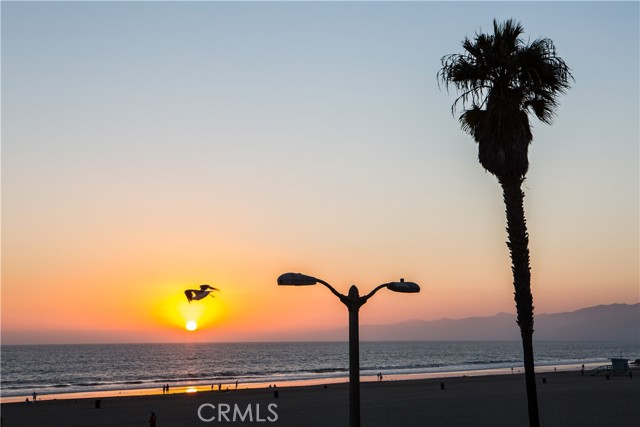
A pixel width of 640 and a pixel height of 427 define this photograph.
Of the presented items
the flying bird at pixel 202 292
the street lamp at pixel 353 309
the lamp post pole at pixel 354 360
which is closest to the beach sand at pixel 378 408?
the flying bird at pixel 202 292

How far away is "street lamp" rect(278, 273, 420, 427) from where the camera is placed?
1117 cm

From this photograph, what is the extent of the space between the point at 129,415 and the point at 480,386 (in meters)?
36.3

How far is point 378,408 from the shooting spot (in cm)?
4828

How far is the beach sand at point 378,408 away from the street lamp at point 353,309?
2881 centimetres

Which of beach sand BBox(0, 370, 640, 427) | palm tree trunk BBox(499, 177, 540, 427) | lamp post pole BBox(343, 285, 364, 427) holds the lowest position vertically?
beach sand BBox(0, 370, 640, 427)

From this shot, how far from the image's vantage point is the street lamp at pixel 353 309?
440 inches

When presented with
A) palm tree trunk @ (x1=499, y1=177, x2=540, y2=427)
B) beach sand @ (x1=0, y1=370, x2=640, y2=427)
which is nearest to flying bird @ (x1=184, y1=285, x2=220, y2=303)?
palm tree trunk @ (x1=499, y1=177, x2=540, y2=427)

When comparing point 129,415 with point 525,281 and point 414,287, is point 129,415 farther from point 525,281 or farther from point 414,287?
point 414,287

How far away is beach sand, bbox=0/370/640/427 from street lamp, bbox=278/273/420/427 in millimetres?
28813

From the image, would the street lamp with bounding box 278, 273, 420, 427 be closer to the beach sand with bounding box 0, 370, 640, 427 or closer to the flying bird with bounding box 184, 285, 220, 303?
the flying bird with bounding box 184, 285, 220, 303

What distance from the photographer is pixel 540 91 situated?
73.5 ft

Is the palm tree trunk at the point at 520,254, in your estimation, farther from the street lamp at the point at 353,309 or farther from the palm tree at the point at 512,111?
the street lamp at the point at 353,309

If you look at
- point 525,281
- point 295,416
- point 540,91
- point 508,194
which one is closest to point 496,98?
point 540,91

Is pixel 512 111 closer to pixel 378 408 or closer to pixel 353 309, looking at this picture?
pixel 353 309
